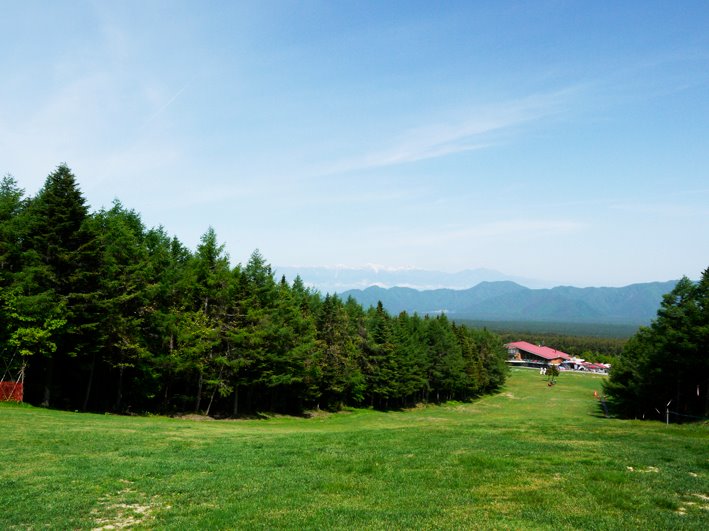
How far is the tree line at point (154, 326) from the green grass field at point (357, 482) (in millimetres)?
13121

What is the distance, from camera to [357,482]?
43.0 feet

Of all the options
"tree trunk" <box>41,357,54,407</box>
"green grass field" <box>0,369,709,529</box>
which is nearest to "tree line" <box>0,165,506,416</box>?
"tree trunk" <box>41,357,54,407</box>

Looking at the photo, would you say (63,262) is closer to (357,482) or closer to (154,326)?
(154,326)

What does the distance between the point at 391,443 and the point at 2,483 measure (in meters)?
12.8

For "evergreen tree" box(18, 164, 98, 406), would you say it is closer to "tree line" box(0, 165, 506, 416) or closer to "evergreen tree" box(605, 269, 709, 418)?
"tree line" box(0, 165, 506, 416)

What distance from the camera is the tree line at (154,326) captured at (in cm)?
3197

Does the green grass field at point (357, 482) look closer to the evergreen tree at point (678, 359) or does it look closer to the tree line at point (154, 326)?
the tree line at point (154, 326)

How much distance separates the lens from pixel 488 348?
10144 centimetres

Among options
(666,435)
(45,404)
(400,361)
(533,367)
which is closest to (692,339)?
(666,435)

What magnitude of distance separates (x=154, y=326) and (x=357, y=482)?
3117cm

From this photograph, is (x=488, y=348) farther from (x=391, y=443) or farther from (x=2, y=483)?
(x=2, y=483)

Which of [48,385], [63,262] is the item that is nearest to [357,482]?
[63,262]

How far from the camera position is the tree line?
1259 inches

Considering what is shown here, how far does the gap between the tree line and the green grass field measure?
13121mm
